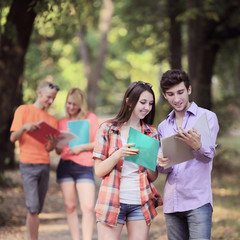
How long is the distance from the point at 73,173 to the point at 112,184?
2.48 metres

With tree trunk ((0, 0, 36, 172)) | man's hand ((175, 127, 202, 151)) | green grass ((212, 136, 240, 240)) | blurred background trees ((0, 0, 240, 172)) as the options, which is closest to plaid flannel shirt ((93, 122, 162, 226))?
man's hand ((175, 127, 202, 151))

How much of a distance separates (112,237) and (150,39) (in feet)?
57.3

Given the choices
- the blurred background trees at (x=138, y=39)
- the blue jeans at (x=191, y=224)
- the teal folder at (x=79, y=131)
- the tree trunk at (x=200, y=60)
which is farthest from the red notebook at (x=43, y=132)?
the tree trunk at (x=200, y=60)

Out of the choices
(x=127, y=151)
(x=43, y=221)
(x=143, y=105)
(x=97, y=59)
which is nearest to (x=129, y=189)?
(x=127, y=151)

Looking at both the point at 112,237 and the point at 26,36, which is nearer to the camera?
the point at 112,237

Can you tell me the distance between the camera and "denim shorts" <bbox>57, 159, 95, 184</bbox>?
261 inches

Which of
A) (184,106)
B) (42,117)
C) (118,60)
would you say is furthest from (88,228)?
(118,60)

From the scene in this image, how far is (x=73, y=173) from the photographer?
6.63 meters

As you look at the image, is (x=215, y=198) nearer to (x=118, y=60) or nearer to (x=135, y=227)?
(x=135, y=227)

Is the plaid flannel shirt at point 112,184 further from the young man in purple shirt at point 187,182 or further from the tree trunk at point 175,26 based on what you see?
the tree trunk at point 175,26

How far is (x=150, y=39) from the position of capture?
69.2 feet

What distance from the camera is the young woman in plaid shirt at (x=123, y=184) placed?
419 cm

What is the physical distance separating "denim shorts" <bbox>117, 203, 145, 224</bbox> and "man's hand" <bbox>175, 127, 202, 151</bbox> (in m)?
0.76

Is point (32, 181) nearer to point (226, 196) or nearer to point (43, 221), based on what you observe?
point (43, 221)
